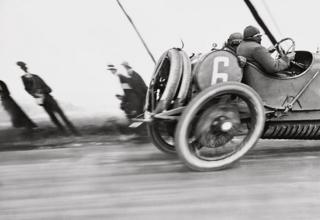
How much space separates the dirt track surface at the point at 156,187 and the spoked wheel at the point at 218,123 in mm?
107

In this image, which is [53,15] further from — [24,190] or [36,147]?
[24,190]

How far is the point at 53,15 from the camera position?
379 cm

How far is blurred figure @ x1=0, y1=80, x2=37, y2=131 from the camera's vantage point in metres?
3.94

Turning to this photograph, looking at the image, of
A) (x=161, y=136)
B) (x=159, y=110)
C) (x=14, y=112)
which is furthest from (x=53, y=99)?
(x=159, y=110)

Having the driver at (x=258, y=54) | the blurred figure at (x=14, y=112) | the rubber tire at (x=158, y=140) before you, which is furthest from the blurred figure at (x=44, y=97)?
the driver at (x=258, y=54)

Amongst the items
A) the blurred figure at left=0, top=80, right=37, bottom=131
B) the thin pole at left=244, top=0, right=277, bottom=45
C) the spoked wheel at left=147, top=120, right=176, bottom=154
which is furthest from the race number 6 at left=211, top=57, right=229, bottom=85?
the blurred figure at left=0, top=80, right=37, bottom=131

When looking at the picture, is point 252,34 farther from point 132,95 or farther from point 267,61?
point 132,95

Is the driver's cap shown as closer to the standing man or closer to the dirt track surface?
the dirt track surface

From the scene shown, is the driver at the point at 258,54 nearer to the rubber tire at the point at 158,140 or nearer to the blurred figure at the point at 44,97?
the rubber tire at the point at 158,140

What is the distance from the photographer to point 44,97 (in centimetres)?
398

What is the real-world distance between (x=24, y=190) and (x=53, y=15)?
1489mm

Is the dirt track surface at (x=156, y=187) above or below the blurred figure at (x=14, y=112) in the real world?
below

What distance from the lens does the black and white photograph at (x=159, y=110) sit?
8.85 feet

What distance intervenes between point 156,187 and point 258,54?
A: 1057 mm
